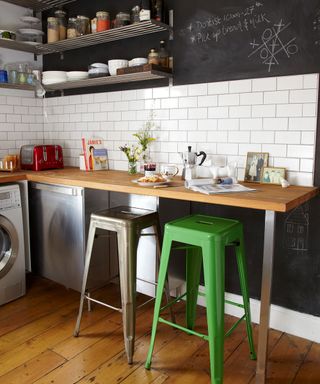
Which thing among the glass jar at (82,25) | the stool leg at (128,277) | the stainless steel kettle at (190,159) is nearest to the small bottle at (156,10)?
the glass jar at (82,25)

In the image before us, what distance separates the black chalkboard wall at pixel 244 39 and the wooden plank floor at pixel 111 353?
170 cm

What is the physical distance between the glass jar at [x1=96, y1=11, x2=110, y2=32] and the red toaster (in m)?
1.10

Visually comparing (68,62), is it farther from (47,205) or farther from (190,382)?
(190,382)

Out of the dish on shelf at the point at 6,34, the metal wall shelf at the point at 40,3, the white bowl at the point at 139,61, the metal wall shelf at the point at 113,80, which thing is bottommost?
the metal wall shelf at the point at 113,80

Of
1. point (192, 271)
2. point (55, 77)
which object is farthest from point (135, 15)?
point (192, 271)

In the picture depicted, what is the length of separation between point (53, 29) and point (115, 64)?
785 mm

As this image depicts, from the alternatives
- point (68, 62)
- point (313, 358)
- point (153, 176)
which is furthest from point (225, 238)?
point (68, 62)

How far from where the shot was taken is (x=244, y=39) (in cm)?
→ 239

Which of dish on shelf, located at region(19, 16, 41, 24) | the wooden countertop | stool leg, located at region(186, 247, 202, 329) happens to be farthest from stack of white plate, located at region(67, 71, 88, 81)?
stool leg, located at region(186, 247, 202, 329)

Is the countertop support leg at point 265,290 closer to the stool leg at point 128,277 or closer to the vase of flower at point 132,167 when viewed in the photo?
the stool leg at point 128,277

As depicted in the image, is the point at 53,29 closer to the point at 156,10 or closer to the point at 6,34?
the point at 6,34

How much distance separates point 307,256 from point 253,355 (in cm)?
69

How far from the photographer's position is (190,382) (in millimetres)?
1898

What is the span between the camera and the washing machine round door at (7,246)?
273 centimetres
